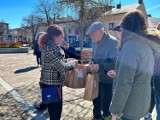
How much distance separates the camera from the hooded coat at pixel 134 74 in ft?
6.81

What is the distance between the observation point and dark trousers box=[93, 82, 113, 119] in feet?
12.7

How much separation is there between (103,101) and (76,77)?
76 cm

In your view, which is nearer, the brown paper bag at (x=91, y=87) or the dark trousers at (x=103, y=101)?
the brown paper bag at (x=91, y=87)

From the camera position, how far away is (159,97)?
126 inches

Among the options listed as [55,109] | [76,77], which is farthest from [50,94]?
[76,77]

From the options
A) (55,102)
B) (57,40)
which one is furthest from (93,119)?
(57,40)

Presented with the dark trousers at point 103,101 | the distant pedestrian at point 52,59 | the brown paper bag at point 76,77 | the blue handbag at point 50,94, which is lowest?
the dark trousers at point 103,101

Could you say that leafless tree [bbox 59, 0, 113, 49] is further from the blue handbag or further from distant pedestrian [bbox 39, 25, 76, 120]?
the blue handbag

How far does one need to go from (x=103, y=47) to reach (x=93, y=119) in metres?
1.44

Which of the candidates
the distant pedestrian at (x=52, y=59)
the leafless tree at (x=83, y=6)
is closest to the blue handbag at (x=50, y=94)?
the distant pedestrian at (x=52, y=59)

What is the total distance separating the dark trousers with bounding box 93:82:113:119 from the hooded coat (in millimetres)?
1593

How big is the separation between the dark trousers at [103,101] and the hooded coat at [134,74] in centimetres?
159

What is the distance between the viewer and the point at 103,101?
4000mm

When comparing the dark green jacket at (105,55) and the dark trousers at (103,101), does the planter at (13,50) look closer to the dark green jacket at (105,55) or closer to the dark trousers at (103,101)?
the dark trousers at (103,101)
